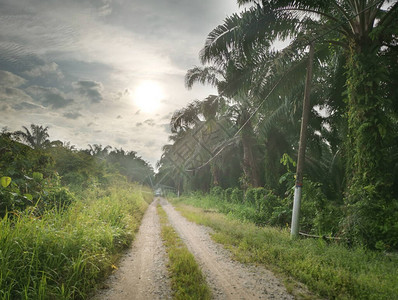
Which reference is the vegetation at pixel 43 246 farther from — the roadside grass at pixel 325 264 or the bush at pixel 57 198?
the roadside grass at pixel 325 264

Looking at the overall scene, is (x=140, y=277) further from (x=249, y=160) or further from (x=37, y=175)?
(x=249, y=160)

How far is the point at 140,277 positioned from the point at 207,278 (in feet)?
3.99

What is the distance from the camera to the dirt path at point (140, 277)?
3689mm

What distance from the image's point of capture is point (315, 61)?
9391 mm

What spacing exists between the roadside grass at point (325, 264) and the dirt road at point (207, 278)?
0.32 meters

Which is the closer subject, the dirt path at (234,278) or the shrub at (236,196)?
the dirt path at (234,278)

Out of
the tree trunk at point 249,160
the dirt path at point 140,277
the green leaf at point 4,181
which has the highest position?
the tree trunk at point 249,160

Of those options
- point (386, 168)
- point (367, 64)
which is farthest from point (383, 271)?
point (367, 64)

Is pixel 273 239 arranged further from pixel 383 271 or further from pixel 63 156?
pixel 63 156

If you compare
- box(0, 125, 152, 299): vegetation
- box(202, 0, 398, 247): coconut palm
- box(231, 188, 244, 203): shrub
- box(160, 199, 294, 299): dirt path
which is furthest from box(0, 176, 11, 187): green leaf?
box(231, 188, 244, 203): shrub

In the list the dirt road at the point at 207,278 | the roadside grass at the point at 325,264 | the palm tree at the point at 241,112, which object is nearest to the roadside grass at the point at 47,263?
the dirt road at the point at 207,278

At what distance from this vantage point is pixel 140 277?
4.39 m

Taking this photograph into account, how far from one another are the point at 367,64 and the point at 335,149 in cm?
1213

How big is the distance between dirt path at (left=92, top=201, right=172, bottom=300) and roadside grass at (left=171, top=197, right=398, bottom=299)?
1.83m
